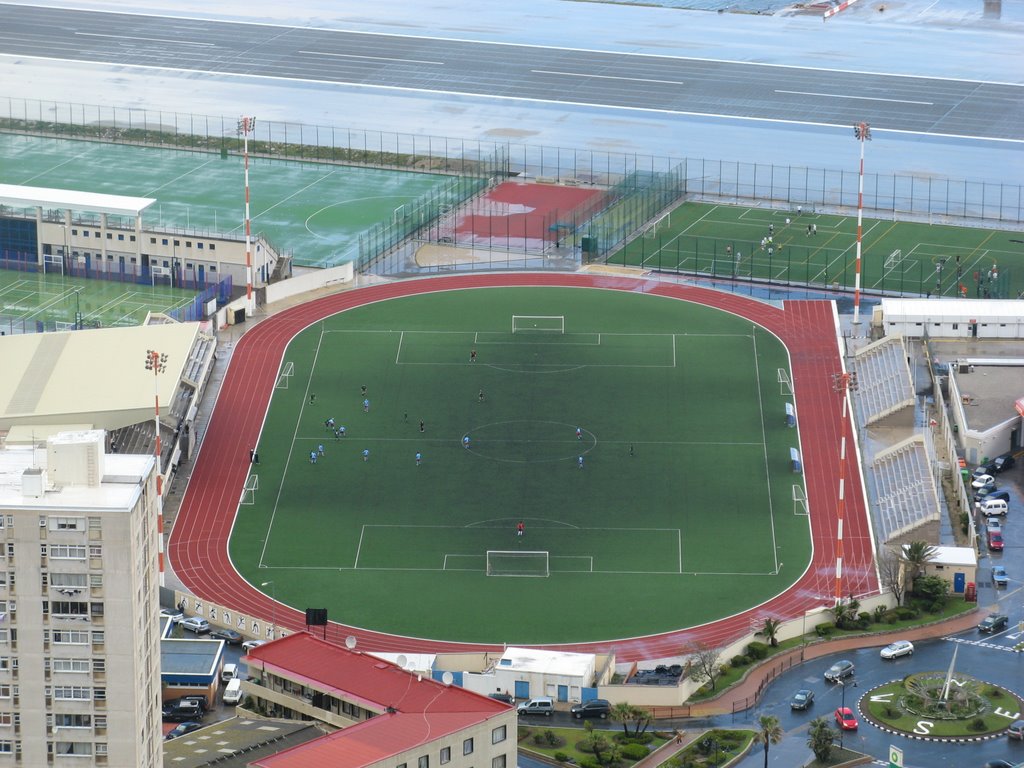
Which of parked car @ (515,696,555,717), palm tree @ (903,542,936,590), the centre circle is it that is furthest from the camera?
the centre circle

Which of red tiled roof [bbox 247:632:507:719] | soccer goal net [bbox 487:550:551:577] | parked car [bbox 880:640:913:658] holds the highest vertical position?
soccer goal net [bbox 487:550:551:577]

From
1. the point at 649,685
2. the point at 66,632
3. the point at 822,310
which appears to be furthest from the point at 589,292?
the point at 66,632

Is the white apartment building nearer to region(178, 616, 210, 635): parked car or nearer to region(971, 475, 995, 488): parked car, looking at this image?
region(178, 616, 210, 635): parked car

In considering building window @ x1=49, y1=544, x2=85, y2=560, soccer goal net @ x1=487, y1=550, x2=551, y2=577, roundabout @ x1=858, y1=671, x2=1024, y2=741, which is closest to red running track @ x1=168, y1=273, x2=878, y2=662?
soccer goal net @ x1=487, y1=550, x2=551, y2=577

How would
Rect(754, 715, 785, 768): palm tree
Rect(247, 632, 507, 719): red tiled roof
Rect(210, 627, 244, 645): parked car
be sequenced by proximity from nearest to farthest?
Rect(247, 632, 507, 719): red tiled roof → Rect(754, 715, 785, 768): palm tree → Rect(210, 627, 244, 645): parked car

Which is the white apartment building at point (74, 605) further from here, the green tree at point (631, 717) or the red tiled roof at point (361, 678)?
the green tree at point (631, 717)

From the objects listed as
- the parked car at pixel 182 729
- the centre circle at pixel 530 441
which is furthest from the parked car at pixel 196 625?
the centre circle at pixel 530 441

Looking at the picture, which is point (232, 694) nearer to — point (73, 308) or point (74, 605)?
point (74, 605)
